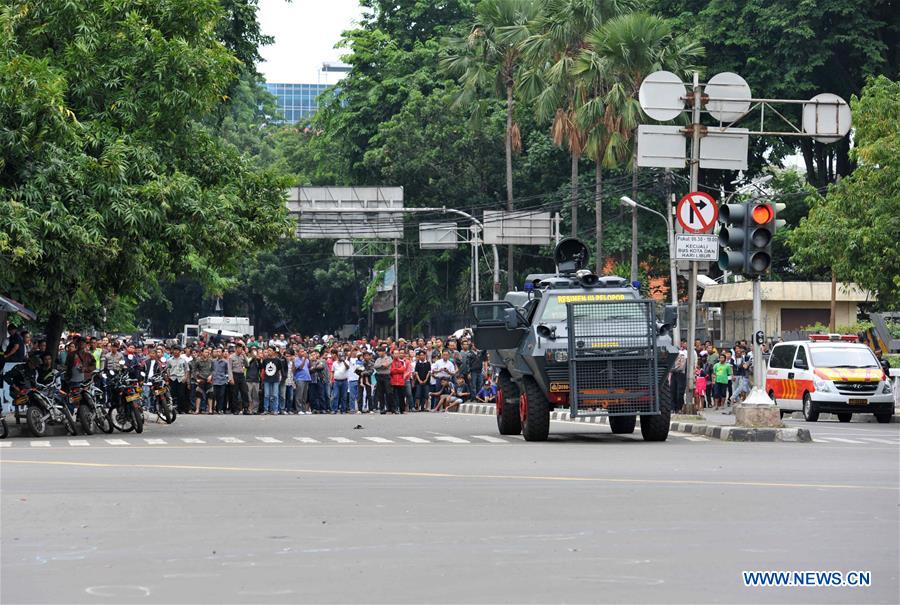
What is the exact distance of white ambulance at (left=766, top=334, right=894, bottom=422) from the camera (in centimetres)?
3356

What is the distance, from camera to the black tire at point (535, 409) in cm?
2353

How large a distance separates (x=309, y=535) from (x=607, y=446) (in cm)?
1174

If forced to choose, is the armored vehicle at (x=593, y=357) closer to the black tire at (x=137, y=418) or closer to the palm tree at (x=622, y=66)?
the black tire at (x=137, y=418)

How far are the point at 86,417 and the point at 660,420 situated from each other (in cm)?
1127

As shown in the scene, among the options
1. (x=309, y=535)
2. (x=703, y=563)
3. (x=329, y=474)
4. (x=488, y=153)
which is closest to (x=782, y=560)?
(x=703, y=563)

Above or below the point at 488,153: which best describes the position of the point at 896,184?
below

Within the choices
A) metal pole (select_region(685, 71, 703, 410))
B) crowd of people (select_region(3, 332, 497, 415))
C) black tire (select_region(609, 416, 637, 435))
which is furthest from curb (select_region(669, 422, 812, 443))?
Answer: crowd of people (select_region(3, 332, 497, 415))

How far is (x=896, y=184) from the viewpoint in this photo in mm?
37906

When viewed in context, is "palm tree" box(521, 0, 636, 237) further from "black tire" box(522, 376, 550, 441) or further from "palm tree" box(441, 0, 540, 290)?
"black tire" box(522, 376, 550, 441)

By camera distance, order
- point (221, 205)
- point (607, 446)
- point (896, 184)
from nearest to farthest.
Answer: point (607, 446) < point (221, 205) < point (896, 184)

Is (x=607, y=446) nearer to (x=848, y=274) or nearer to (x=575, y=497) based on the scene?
(x=575, y=497)

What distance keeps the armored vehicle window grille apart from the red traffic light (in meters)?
2.33

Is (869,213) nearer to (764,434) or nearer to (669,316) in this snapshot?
(669,316)

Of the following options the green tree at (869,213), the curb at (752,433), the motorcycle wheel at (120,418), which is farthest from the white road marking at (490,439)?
the green tree at (869,213)
